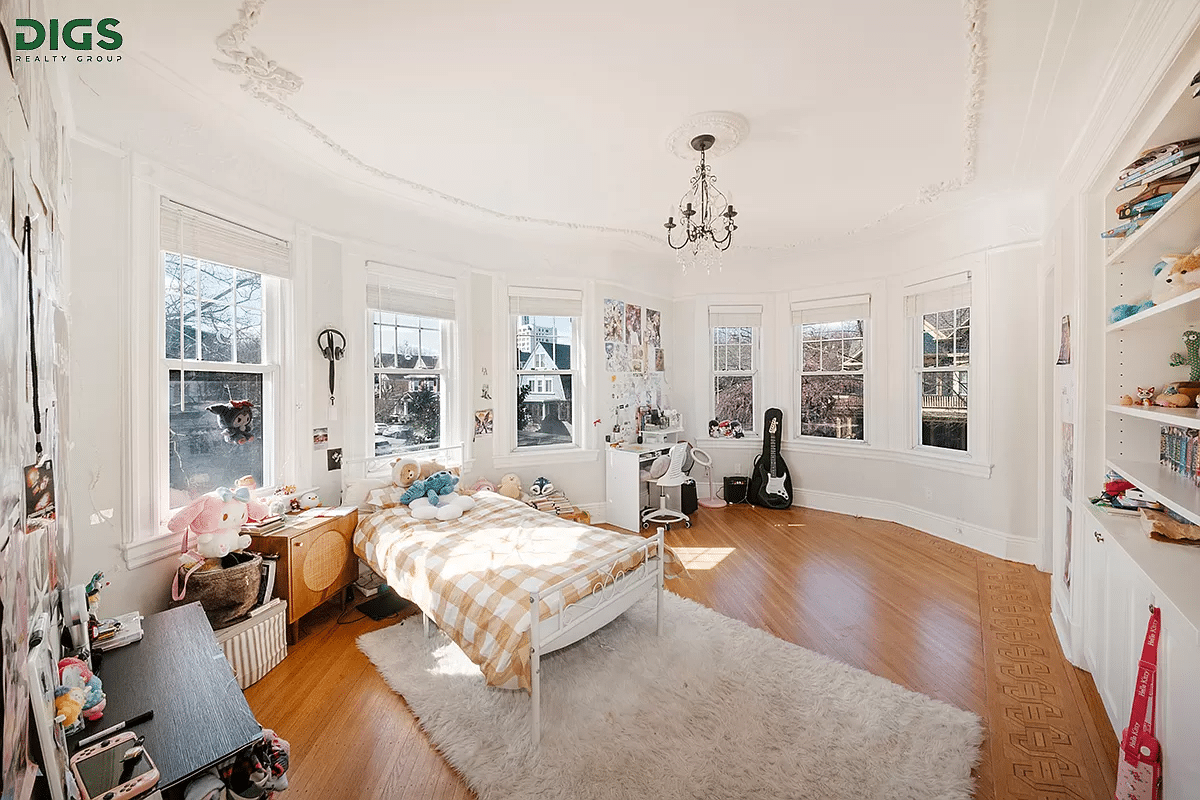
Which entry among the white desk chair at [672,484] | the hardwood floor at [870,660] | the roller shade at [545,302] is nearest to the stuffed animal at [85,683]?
the hardwood floor at [870,660]

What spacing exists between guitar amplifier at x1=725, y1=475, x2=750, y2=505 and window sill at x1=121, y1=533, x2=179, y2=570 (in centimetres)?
472

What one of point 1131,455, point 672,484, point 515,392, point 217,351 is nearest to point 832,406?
point 672,484

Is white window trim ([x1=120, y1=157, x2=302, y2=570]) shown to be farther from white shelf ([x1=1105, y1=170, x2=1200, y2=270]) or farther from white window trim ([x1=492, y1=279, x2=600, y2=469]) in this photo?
white shelf ([x1=1105, y1=170, x2=1200, y2=270])

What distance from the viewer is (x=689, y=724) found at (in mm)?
2057

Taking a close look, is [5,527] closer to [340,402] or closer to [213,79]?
[213,79]

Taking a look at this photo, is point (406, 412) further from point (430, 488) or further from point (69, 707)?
point (69, 707)

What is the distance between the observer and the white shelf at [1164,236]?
1729mm

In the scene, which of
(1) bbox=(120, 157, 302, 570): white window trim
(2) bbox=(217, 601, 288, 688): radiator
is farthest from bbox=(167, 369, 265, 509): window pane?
(2) bbox=(217, 601, 288, 688): radiator

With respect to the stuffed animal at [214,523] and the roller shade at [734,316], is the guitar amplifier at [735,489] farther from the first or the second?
the stuffed animal at [214,523]

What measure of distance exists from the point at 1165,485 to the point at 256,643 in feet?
12.7

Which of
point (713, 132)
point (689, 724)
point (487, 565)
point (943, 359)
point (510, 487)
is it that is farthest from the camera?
point (943, 359)

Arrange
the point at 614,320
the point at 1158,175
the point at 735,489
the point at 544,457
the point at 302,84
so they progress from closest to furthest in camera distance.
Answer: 1. the point at 1158,175
2. the point at 302,84
3. the point at 544,457
4. the point at 614,320
5. the point at 735,489

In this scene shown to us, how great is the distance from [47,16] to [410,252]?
2.40 meters

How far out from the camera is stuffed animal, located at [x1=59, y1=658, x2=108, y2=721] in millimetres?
1248
